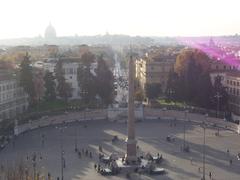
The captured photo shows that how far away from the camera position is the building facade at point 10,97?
221 feet

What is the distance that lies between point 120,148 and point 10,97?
73.0 feet

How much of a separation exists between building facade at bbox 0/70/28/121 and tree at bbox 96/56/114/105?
9689 millimetres

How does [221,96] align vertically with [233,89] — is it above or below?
below

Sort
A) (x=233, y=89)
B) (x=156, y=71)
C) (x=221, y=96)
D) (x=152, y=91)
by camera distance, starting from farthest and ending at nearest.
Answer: (x=156, y=71)
(x=152, y=91)
(x=233, y=89)
(x=221, y=96)

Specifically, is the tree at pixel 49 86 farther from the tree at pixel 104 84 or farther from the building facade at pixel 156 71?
the building facade at pixel 156 71

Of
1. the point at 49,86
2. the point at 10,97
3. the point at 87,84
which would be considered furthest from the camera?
the point at 49,86

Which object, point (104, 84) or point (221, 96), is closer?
point (221, 96)

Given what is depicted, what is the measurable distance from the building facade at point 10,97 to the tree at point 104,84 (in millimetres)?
9689

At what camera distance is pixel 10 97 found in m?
69.4

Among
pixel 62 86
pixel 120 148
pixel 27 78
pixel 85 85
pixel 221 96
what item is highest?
pixel 27 78

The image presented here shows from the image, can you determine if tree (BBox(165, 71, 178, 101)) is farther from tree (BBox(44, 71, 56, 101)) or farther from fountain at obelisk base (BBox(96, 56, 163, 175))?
fountain at obelisk base (BBox(96, 56, 163, 175))

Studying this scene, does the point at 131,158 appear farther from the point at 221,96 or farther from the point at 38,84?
the point at 38,84

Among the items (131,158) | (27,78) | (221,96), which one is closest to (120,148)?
(131,158)

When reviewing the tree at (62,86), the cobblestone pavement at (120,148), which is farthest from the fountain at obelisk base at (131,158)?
the tree at (62,86)
